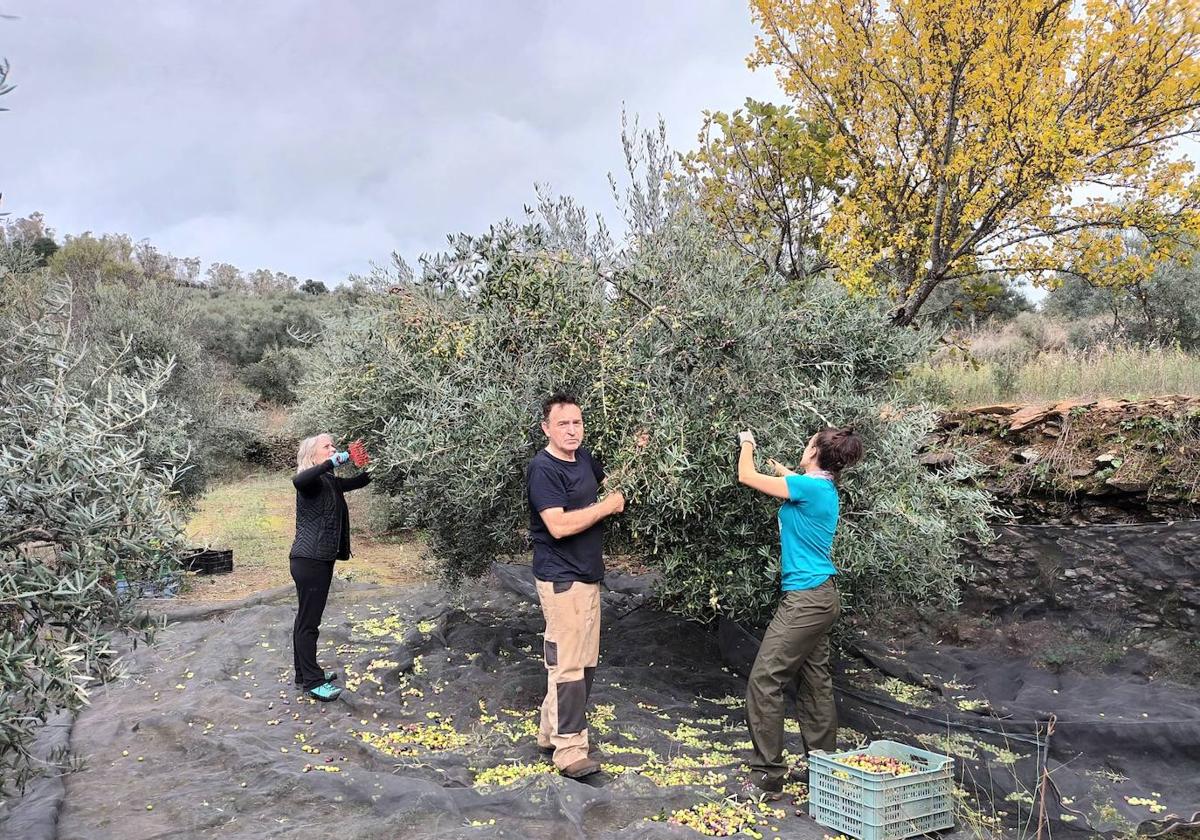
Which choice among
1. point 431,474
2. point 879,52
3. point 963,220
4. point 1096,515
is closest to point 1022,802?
point 431,474

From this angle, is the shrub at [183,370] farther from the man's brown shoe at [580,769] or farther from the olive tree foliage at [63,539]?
the man's brown shoe at [580,769]

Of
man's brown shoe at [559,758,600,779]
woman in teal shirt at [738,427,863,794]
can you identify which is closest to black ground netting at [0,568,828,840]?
man's brown shoe at [559,758,600,779]

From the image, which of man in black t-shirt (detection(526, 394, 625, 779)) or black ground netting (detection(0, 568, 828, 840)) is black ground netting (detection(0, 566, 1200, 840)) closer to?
black ground netting (detection(0, 568, 828, 840))

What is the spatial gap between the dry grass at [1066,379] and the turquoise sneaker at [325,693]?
6.44 metres

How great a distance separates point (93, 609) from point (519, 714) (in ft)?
10.2

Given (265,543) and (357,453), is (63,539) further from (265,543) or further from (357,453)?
Answer: (265,543)

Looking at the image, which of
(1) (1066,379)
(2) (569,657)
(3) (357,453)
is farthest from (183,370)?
(1) (1066,379)

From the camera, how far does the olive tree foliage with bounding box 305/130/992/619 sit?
514cm

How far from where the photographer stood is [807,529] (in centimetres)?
458

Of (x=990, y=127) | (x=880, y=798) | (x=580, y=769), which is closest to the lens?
(x=880, y=798)

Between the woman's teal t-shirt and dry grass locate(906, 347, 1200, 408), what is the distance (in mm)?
4711

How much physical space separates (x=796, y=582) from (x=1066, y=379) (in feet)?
25.6

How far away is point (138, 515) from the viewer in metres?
3.29

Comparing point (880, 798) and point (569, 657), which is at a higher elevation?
point (569, 657)
